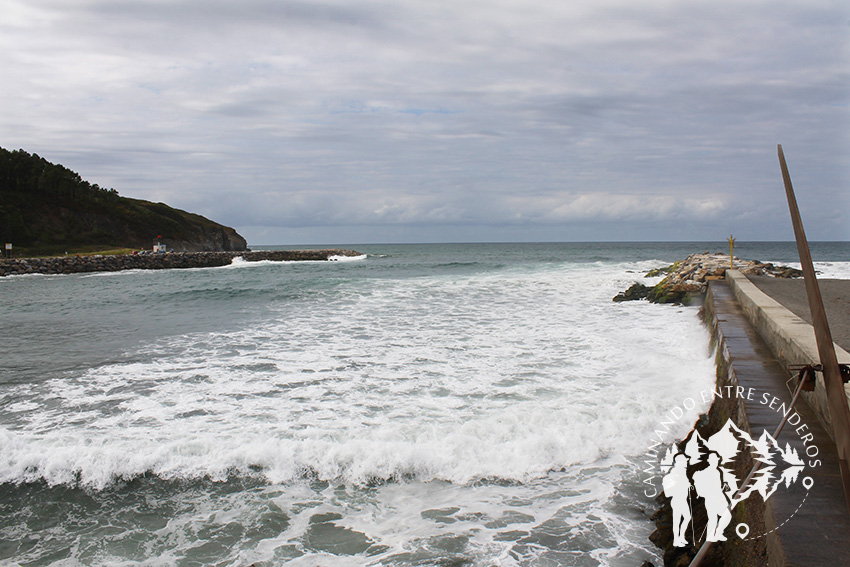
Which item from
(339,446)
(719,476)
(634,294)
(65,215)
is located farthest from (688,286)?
(65,215)

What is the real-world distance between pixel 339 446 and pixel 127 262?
44.1 m

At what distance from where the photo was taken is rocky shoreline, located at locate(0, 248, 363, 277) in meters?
36.0

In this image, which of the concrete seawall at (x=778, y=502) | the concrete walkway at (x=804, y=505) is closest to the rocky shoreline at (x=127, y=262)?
the concrete seawall at (x=778, y=502)

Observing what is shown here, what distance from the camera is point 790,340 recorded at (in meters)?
4.88

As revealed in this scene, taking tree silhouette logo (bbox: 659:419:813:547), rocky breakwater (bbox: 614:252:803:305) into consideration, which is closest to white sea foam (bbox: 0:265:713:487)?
tree silhouette logo (bbox: 659:419:813:547)

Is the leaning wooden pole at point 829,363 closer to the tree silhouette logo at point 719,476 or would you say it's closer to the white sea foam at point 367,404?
the tree silhouette logo at point 719,476

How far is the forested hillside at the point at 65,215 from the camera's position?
52.6m

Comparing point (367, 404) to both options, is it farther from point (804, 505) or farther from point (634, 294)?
point (634, 294)

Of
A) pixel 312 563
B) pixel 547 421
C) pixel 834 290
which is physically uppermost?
pixel 834 290

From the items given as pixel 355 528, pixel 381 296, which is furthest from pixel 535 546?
pixel 381 296

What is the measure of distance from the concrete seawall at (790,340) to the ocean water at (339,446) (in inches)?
42.7

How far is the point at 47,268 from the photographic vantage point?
36469 millimetres

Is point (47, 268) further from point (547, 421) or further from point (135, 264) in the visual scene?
point (547, 421)

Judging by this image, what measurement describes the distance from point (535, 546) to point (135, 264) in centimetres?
4635
